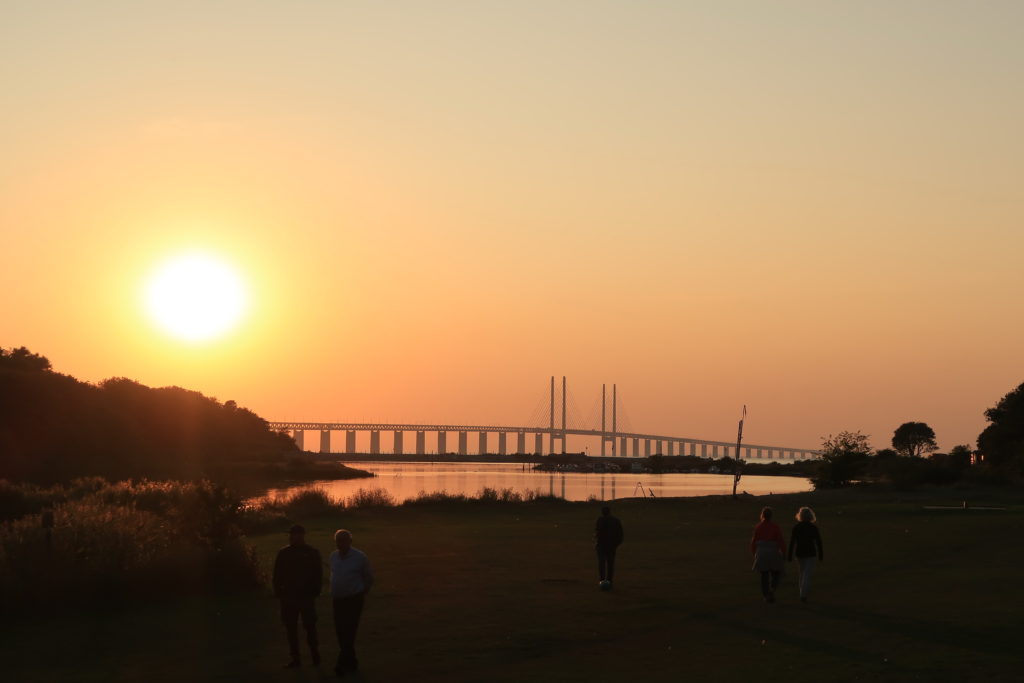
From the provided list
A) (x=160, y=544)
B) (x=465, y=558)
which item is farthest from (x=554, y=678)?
(x=465, y=558)

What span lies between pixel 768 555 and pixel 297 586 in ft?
31.3

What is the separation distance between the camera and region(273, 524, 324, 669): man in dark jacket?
1627 centimetres

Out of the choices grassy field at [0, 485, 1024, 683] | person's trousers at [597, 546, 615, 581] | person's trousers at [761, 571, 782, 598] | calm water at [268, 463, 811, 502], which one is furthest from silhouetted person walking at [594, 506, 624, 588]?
calm water at [268, 463, 811, 502]

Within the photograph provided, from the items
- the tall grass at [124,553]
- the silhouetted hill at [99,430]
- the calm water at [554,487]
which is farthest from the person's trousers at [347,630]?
the silhouetted hill at [99,430]

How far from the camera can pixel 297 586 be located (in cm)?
1625

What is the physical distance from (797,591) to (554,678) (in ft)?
33.0

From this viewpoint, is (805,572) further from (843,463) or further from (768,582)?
(843,463)

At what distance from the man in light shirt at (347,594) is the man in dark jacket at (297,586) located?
17.8 inches

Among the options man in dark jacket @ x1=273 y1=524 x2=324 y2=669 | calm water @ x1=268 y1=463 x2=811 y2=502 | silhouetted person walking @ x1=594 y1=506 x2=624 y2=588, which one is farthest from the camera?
calm water @ x1=268 y1=463 x2=811 y2=502

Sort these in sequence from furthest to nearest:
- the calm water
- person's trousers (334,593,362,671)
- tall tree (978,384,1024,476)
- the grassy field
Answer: tall tree (978,384,1024,476) < the calm water < the grassy field < person's trousers (334,593,362,671)

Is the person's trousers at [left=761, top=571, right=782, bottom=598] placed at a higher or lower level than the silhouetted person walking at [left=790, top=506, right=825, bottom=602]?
lower

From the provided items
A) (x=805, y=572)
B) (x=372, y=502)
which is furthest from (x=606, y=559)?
(x=372, y=502)

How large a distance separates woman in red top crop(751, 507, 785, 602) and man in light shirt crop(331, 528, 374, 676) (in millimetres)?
8741

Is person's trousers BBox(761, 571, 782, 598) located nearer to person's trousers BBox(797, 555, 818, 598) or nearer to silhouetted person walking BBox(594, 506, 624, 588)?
person's trousers BBox(797, 555, 818, 598)
